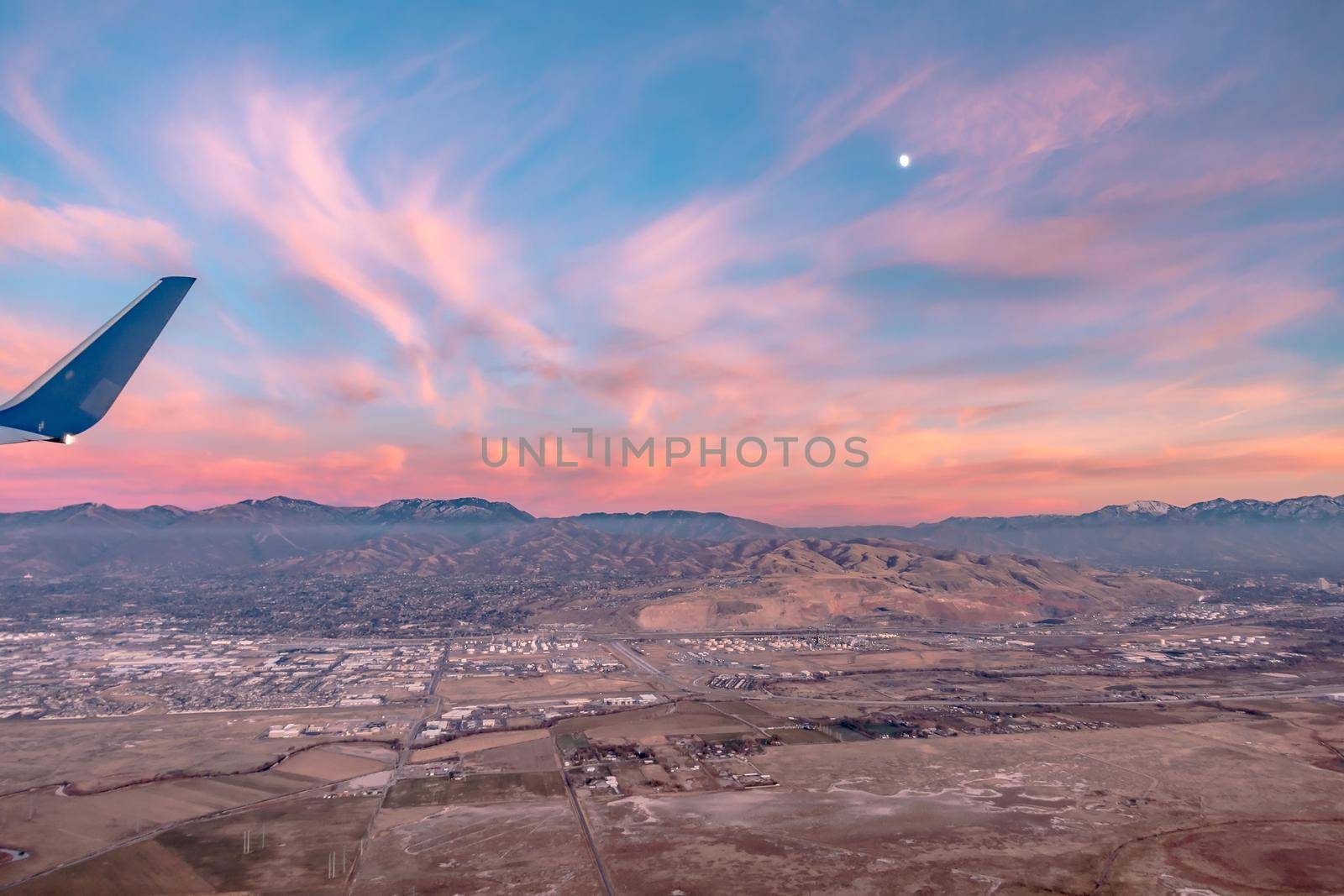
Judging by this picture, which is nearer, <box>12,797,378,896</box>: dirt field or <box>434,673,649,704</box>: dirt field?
<box>12,797,378,896</box>: dirt field

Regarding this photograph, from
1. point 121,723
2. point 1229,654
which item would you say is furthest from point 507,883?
point 1229,654

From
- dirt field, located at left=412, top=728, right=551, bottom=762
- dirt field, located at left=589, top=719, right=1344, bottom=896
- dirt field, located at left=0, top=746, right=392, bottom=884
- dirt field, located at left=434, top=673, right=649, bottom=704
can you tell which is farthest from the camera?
dirt field, located at left=434, top=673, right=649, bottom=704

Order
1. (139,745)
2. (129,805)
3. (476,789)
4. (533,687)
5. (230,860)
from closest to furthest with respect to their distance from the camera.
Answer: (230,860) < (129,805) < (476,789) < (139,745) < (533,687)

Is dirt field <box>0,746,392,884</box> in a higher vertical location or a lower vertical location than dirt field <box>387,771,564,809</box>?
higher

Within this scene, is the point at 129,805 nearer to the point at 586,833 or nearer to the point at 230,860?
the point at 230,860

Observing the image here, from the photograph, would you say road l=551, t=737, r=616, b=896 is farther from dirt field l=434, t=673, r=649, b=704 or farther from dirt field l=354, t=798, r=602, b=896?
dirt field l=434, t=673, r=649, b=704

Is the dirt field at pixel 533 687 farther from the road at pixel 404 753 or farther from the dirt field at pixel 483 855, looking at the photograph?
the dirt field at pixel 483 855

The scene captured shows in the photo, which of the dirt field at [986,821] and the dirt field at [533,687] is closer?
the dirt field at [986,821]

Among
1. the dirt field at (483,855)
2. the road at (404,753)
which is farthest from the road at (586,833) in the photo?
the road at (404,753)

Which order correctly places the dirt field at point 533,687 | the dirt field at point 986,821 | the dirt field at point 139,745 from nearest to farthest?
the dirt field at point 986,821 → the dirt field at point 139,745 → the dirt field at point 533,687

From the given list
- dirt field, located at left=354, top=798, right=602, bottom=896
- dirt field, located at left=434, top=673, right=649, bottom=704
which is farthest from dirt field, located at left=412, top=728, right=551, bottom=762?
dirt field, located at left=434, top=673, right=649, bottom=704

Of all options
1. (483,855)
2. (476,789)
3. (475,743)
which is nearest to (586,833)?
(483,855)

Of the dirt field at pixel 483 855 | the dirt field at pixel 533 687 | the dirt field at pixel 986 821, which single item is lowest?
the dirt field at pixel 533 687
